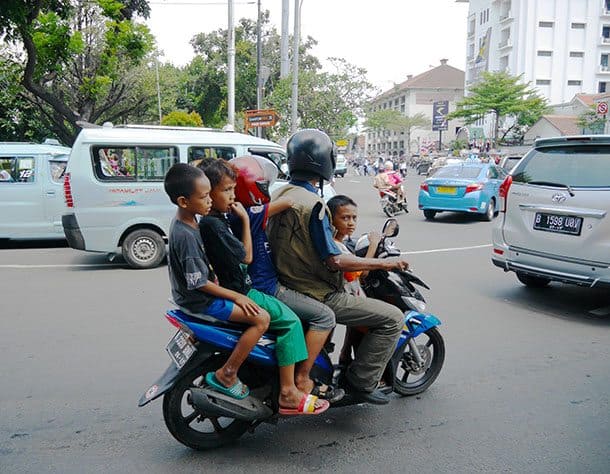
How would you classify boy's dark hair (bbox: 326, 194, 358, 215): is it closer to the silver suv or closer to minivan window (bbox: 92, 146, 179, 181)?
the silver suv

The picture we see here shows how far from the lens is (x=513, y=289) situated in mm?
7730

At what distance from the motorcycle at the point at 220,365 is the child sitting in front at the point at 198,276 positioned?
0.25 ft

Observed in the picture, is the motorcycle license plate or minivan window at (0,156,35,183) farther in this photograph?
minivan window at (0,156,35,183)

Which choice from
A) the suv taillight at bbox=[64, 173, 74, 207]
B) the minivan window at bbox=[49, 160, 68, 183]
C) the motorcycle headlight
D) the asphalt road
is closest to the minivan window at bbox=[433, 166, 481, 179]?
the asphalt road

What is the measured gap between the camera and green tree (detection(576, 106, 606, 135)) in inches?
1511

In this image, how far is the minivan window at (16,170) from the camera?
429 inches

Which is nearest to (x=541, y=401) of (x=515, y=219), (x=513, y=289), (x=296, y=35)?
(x=515, y=219)

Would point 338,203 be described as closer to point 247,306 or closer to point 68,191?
point 247,306

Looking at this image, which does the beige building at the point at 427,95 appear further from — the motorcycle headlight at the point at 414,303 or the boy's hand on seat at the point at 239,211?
the boy's hand on seat at the point at 239,211

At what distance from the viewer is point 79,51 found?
60.8 ft

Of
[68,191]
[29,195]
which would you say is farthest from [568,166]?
[29,195]

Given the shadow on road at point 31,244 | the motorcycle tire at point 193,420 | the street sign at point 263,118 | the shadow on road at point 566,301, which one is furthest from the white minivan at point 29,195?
the motorcycle tire at point 193,420

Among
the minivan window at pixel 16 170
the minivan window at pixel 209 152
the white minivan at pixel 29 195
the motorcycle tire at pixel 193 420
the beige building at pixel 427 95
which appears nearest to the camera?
the motorcycle tire at pixel 193 420

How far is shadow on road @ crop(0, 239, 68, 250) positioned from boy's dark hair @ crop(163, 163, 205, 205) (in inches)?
354
